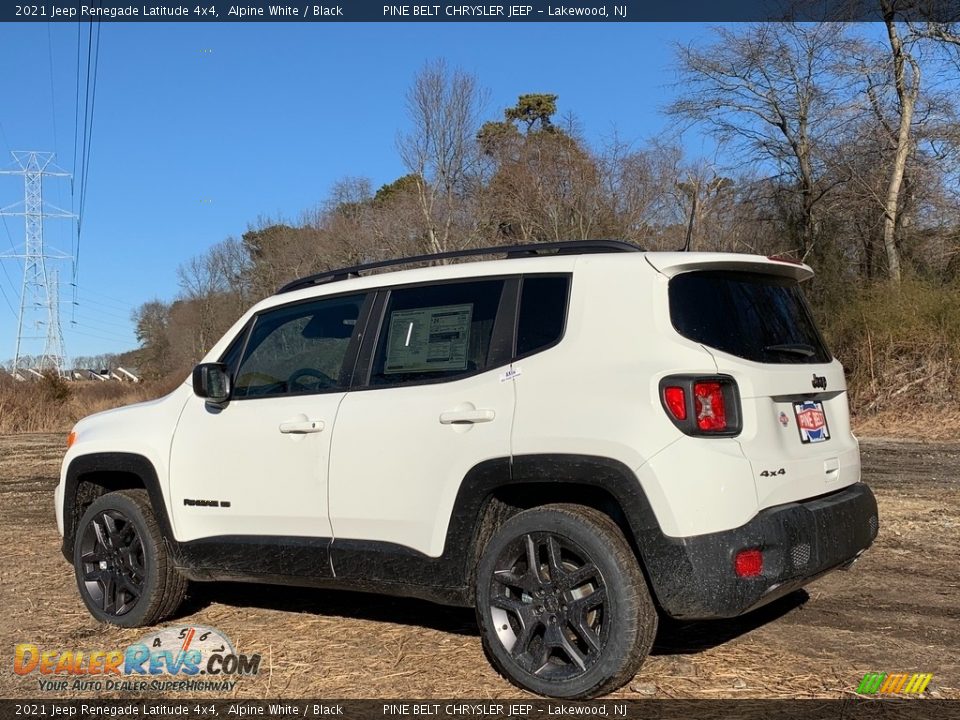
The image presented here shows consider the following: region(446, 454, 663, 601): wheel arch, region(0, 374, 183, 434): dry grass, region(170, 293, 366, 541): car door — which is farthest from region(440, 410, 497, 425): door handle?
region(0, 374, 183, 434): dry grass

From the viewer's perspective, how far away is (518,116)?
153 ft

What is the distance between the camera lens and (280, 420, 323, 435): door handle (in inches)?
180

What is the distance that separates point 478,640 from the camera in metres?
4.76

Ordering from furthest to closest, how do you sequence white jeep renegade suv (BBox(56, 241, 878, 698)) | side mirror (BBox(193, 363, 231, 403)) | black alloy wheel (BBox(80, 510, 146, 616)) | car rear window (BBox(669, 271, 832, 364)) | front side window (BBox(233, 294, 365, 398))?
black alloy wheel (BBox(80, 510, 146, 616))
side mirror (BBox(193, 363, 231, 403))
front side window (BBox(233, 294, 365, 398))
car rear window (BBox(669, 271, 832, 364))
white jeep renegade suv (BBox(56, 241, 878, 698))

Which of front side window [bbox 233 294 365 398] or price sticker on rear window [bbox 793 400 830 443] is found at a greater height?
front side window [bbox 233 294 365 398]

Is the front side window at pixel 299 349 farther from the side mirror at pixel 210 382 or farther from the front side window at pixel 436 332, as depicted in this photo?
the front side window at pixel 436 332

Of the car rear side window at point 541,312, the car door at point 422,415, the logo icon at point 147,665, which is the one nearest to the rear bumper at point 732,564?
the car door at point 422,415

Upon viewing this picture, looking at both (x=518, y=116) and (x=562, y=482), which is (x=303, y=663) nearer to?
(x=562, y=482)

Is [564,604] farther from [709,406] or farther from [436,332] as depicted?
[436,332]

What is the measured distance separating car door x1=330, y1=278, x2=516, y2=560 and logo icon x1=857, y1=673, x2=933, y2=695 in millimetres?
1874

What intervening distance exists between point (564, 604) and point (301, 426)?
1628 mm

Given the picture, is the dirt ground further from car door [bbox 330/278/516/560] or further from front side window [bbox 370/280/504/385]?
front side window [bbox 370/280/504/385]

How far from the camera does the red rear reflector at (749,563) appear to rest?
356 centimetres

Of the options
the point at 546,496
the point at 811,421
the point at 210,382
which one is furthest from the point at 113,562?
the point at 811,421
